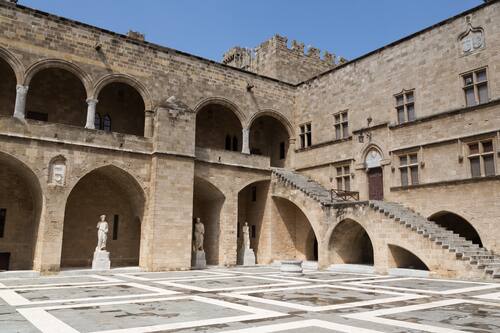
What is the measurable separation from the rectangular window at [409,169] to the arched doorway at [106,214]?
11726mm

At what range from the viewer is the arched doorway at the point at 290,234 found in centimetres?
2395

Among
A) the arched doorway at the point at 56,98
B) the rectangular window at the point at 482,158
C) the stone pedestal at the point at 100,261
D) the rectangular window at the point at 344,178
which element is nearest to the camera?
the rectangular window at the point at 482,158

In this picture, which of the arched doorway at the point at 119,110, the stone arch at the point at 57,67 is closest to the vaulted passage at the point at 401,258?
the arched doorway at the point at 119,110

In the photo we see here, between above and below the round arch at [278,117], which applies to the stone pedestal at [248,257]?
below

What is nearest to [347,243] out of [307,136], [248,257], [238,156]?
[248,257]

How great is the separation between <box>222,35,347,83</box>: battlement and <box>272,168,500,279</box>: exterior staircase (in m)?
10.3

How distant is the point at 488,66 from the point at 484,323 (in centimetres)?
1306

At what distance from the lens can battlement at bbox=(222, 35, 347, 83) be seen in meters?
29.2

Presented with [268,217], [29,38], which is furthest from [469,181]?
[29,38]

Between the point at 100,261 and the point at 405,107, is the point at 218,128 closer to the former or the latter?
the point at 405,107

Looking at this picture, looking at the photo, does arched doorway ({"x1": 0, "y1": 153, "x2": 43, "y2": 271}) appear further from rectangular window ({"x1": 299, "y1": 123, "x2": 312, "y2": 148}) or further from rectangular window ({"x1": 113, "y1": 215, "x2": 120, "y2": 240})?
rectangular window ({"x1": 299, "y1": 123, "x2": 312, "y2": 148})

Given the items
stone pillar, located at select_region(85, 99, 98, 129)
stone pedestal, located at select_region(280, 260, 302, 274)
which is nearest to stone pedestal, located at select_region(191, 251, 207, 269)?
stone pedestal, located at select_region(280, 260, 302, 274)

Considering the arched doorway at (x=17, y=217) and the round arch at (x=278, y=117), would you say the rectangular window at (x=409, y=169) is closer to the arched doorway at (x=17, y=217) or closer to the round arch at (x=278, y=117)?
the round arch at (x=278, y=117)

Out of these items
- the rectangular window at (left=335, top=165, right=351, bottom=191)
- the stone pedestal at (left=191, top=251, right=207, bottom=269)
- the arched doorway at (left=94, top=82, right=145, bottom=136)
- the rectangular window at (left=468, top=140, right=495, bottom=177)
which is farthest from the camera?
the rectangular window at (left=335, top=165, right=351, bottom=191)
